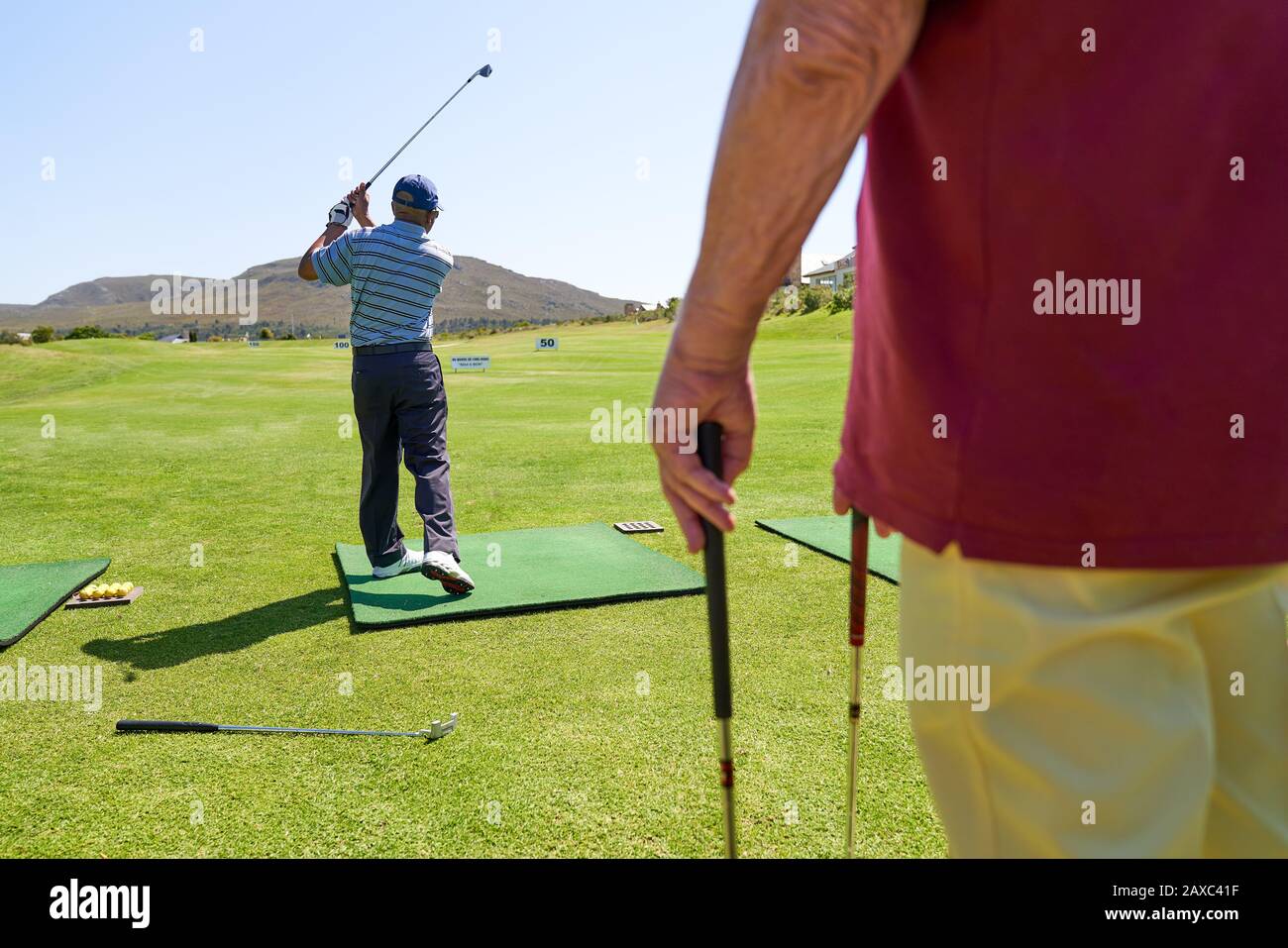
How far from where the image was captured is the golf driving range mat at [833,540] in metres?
5.94

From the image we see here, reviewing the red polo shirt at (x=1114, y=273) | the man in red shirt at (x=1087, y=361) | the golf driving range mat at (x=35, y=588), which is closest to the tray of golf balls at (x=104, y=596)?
the golf driving range mat at (x=35, y=588)

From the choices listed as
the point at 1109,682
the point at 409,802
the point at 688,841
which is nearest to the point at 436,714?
the point at 409,802

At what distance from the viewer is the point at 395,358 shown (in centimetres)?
584

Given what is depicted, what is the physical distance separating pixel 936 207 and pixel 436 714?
3.13m

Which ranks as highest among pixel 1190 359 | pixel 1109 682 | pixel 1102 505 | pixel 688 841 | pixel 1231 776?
pixel 1190 359

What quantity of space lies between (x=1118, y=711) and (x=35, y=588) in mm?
6168

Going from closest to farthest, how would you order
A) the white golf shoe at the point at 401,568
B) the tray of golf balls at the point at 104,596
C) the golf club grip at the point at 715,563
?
1. the golf club grip at the point at 715,563
2. the tray of golf balls at the point at 104,596
3. the white golf shoe at the point at 401,568

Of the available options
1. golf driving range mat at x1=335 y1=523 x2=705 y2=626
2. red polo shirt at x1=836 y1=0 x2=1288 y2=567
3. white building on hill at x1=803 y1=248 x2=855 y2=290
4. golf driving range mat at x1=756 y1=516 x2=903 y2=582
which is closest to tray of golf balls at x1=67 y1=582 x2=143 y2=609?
golf driving range mat at x1=335 y1=523 x2=705 y2=626

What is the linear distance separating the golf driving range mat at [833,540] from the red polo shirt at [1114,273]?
434 centimetres

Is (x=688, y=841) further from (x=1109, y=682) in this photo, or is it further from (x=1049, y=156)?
(x=1049, y=156)

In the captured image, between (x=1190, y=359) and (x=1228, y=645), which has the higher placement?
(x=1190, y=359)

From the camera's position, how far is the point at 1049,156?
1271 millimetres

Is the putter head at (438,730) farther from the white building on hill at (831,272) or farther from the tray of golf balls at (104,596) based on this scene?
the white building on hill at (831,272)

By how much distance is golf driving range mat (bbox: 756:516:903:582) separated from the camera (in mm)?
5941
